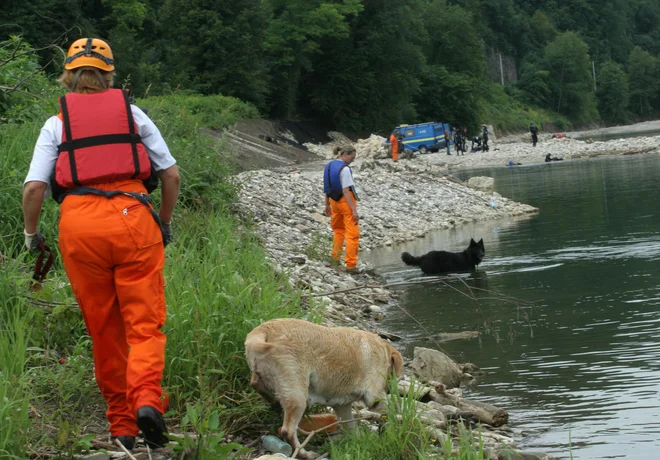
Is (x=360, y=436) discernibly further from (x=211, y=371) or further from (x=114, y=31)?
(x=114, y=31)

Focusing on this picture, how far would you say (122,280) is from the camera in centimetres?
477

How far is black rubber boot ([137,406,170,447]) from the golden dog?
58cm

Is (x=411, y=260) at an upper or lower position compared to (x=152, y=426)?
lower

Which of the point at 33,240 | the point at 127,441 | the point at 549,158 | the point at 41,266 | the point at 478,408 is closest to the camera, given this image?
the point at 127,441

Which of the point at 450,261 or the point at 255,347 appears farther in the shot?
the point at 450,261

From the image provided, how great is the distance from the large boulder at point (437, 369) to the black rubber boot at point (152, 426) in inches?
131

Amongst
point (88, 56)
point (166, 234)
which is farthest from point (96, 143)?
point (166, 234)

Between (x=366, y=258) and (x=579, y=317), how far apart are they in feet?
22.7

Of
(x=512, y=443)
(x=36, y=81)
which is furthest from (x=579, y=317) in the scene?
(x=36, y=81)

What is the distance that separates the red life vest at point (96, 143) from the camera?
4.76 meters

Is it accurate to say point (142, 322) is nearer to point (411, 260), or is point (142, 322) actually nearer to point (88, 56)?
point (88, 56)

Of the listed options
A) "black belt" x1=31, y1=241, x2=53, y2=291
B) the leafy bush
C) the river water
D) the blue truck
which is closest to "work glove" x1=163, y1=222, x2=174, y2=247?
→ "black belt" x1=31, y1=241, x2=53, y2=291

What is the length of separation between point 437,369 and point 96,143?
159 inches

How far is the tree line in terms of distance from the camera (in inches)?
1845
